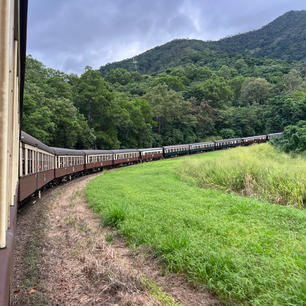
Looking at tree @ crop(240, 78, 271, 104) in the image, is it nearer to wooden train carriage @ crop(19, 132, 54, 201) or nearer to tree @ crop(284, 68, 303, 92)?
tree @ crop(284, 68, 303, 92)

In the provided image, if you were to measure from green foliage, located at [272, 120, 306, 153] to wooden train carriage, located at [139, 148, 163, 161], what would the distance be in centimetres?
1857

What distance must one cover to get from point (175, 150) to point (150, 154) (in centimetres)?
571

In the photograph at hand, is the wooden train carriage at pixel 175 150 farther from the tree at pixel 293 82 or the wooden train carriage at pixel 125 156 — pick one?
the tree at pixel 293 82

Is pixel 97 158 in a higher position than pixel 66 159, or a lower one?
higher

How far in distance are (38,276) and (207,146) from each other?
4200 centimetres

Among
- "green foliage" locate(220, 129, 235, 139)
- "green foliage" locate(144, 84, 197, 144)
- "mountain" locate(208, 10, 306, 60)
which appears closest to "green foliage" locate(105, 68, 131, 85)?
"green foliage" locate(144, 84, 197, 144)

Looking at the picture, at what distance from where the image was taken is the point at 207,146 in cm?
4444

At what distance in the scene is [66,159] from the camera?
16.5 m

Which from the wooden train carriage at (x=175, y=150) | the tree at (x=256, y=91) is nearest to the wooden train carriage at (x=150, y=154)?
the wooden train carriage at (x=175, y=150)

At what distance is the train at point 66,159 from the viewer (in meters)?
7.09

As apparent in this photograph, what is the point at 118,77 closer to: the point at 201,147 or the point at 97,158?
the point at 201,147

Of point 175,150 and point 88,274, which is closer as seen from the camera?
point 88,274

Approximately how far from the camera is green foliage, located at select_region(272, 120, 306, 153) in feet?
50.1

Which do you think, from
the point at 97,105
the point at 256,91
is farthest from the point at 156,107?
the point at 256,91
